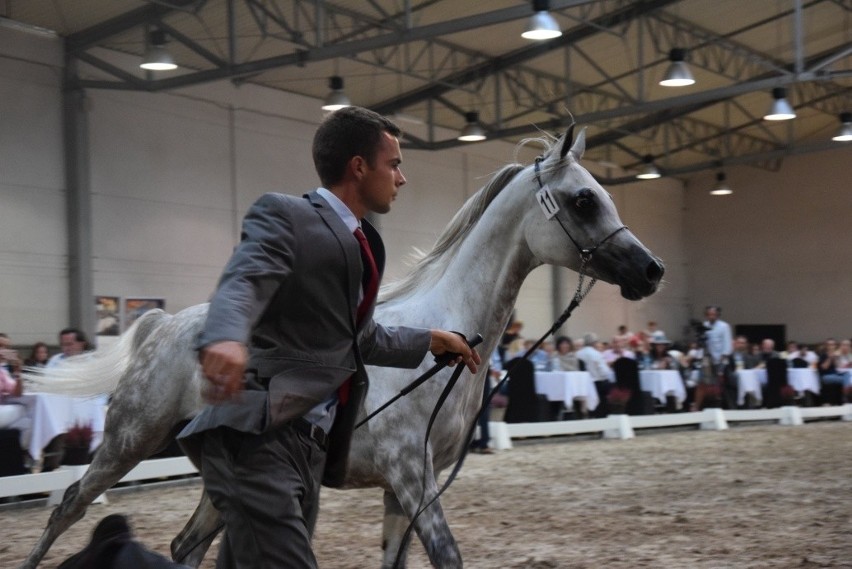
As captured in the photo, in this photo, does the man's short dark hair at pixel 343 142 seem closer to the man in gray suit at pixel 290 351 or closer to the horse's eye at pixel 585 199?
the man in gray suit at pixel 290 351

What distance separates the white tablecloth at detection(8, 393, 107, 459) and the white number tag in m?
5.99

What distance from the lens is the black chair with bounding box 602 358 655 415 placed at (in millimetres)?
16359

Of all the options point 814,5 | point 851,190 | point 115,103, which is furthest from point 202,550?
point 851,190

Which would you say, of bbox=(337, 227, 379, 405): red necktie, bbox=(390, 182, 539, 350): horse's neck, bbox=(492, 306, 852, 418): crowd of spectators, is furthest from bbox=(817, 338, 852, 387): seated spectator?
bbox=(337, 227, 379, 405): red necktie

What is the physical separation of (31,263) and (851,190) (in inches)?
1009

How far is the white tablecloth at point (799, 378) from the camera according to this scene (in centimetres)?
1977

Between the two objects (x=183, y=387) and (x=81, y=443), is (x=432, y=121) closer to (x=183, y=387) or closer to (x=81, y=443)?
(x=81, y=443)

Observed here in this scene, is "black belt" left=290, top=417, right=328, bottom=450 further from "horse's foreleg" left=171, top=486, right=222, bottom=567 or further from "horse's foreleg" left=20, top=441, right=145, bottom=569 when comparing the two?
"horse's foreleg" left=20, top=441, right=145, bottom=569

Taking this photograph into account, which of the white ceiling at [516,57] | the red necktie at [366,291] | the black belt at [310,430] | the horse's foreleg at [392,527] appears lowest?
the horse's foreleg at [392,527]

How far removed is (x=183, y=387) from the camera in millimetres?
4898

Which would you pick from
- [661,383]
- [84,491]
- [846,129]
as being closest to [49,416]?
[84,491]

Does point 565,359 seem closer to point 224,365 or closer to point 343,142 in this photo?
point 343,142

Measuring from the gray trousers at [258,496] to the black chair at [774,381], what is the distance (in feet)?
60.2

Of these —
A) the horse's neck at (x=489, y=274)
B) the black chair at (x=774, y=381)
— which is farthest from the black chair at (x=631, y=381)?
the horse's neck at (x=489, y=274)
